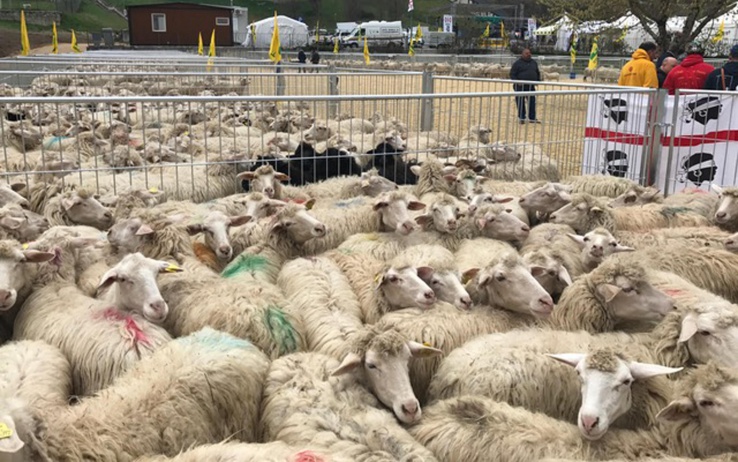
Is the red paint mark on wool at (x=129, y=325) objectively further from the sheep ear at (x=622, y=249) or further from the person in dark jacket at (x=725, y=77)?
the person in dark jacket at (x=725, y=77)

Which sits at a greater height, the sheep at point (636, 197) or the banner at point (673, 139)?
A: the banner at point (673, 139)

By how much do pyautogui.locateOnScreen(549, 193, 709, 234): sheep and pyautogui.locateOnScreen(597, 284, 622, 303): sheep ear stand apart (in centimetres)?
176

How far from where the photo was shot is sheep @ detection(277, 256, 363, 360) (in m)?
4.01

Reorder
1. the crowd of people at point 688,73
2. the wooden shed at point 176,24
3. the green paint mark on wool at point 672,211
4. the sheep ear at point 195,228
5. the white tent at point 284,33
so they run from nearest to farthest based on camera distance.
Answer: the sheep ear at point 195,228 → the green paint mark on wool at point 672,211 → the crowd of people at point 688,73 → the white tent at point 284,33 → the wooden shed at point 176,24

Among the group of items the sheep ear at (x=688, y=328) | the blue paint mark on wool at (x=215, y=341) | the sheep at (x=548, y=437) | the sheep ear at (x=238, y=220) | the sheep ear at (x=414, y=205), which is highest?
the sheep ear at (x=414, y=205)

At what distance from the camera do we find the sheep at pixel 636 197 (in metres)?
6.65

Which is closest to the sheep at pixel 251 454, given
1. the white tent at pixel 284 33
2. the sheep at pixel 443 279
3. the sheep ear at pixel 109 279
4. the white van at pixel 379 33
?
the sheep ear at pixel 109 279

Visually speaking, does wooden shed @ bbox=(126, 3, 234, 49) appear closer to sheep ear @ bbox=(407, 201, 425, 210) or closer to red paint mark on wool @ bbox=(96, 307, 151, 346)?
sheep ear @ bbox=(407, 201, 425, 210)

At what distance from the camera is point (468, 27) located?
Result: 68438 millimetres

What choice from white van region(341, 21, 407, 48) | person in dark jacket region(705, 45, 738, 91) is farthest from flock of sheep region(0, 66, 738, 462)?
white van region(341, 21, 407, 48)

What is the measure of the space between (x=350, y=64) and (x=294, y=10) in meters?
81.3

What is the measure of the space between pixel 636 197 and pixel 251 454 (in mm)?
5357

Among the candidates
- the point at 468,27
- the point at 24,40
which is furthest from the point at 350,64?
the point at 468,27

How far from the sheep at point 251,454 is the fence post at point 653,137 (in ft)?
21.0
